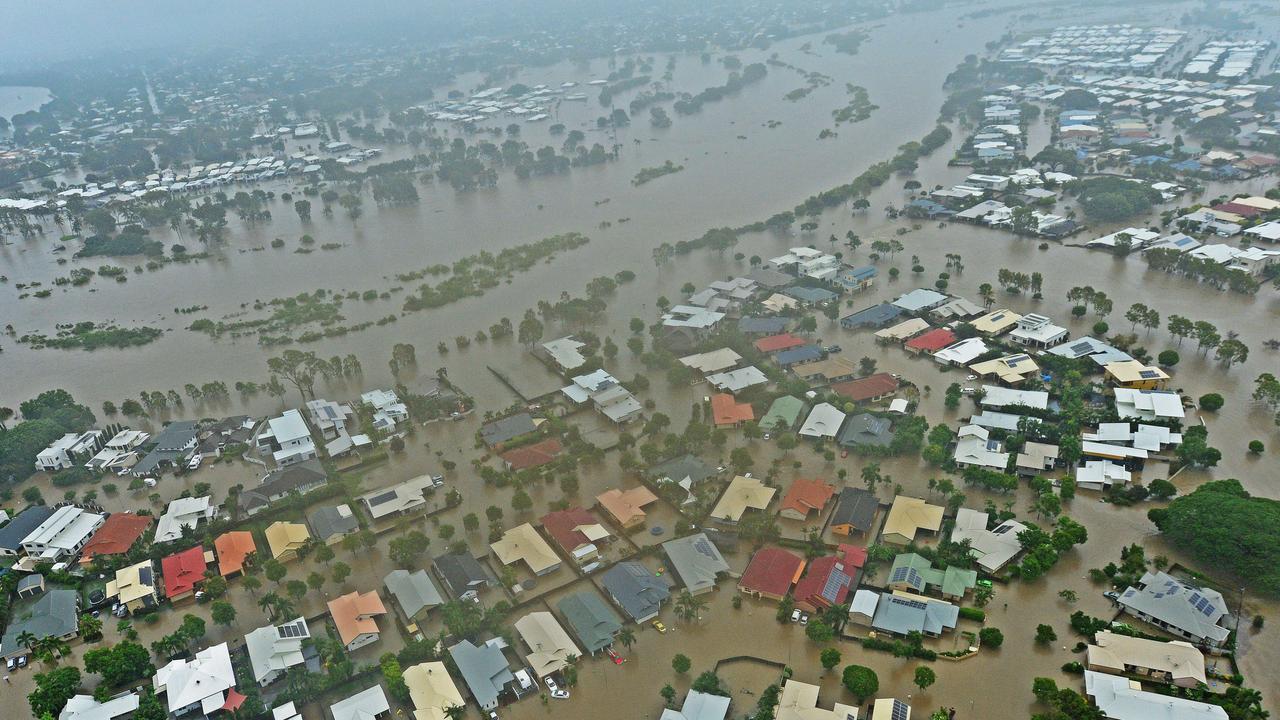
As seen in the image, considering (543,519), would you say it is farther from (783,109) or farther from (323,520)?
(783,109)

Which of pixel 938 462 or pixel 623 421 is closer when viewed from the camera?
pixel 938 462

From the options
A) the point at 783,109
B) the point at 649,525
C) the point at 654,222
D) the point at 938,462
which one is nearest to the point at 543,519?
the point at 649,525

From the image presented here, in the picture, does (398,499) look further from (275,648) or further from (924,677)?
(924,677)

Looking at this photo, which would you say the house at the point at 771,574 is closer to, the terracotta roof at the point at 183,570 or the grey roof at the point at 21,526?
the terracotta roof at the point at 183,570

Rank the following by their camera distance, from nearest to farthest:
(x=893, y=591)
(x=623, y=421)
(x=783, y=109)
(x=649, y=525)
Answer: (x=893, y=591)
(x=649, y=525)
(x=623, y=421)
(x=783, y=109)

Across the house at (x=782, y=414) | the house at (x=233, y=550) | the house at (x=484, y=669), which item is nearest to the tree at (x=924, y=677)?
the house at (x=484, y=669)

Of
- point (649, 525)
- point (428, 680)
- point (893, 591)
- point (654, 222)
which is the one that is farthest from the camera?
point (654, 222)
